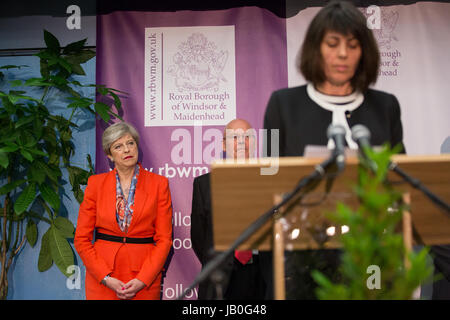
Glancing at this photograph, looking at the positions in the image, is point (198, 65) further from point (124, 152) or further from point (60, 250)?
point (60, 250)

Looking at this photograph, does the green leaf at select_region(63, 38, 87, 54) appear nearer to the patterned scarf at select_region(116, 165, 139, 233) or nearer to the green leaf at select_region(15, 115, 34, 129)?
the green leaf at select_region(15, 115, 34, 129)

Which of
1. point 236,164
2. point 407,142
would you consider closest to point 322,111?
point 236,164

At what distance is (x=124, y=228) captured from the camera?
11.1 ft

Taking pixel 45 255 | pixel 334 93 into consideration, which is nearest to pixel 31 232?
pixel 45 255

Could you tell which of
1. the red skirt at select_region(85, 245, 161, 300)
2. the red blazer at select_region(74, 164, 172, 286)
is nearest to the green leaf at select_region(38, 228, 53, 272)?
the red blazer at select_region(74, 164, 172, 286)

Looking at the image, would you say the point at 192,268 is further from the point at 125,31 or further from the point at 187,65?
the point at 125,31

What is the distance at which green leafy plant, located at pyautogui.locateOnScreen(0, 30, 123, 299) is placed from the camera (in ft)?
12.3

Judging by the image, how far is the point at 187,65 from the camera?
419cm

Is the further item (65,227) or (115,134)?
(65,227)

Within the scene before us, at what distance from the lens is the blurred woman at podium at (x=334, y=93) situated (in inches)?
72.9

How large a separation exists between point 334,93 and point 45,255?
302 cm

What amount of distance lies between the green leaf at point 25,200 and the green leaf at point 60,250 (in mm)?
372

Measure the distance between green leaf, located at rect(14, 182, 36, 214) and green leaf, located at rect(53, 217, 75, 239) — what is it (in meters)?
0.35

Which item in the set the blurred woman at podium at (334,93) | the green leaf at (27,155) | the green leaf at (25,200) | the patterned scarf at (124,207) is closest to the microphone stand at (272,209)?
the blurred woman at podium at (334,93)
